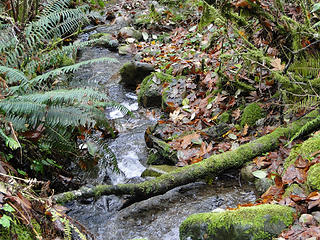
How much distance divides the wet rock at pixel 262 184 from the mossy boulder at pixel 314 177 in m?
0.55

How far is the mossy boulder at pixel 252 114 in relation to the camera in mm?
3996

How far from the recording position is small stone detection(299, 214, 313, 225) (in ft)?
6.81

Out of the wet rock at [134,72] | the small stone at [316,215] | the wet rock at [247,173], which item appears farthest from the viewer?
the wet rock at [134,72]

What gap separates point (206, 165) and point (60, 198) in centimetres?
149

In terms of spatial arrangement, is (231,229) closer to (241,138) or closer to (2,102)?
(241,138)

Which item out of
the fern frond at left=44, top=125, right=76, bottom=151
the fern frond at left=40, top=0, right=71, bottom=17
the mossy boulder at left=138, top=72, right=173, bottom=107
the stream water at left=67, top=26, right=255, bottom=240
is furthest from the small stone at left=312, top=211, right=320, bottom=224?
the fern frond at left=40, top=0, right=71, bottom=17

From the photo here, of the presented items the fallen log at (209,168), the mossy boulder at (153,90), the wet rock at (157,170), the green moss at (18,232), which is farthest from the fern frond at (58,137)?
the mossy boulder at (153,90)

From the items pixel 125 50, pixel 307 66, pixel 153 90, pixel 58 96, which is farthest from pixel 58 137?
pixel 125 50

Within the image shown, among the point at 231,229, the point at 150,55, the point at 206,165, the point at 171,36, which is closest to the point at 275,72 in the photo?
the point at 206,165

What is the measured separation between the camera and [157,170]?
375 centimetres

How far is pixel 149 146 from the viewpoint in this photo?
14.8ft

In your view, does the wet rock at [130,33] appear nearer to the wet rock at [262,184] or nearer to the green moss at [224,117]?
the green moss at [224,117]

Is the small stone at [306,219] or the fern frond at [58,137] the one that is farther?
the fern frond at [58,137]

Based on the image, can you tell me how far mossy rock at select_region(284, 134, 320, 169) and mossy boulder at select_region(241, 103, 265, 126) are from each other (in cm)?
102
